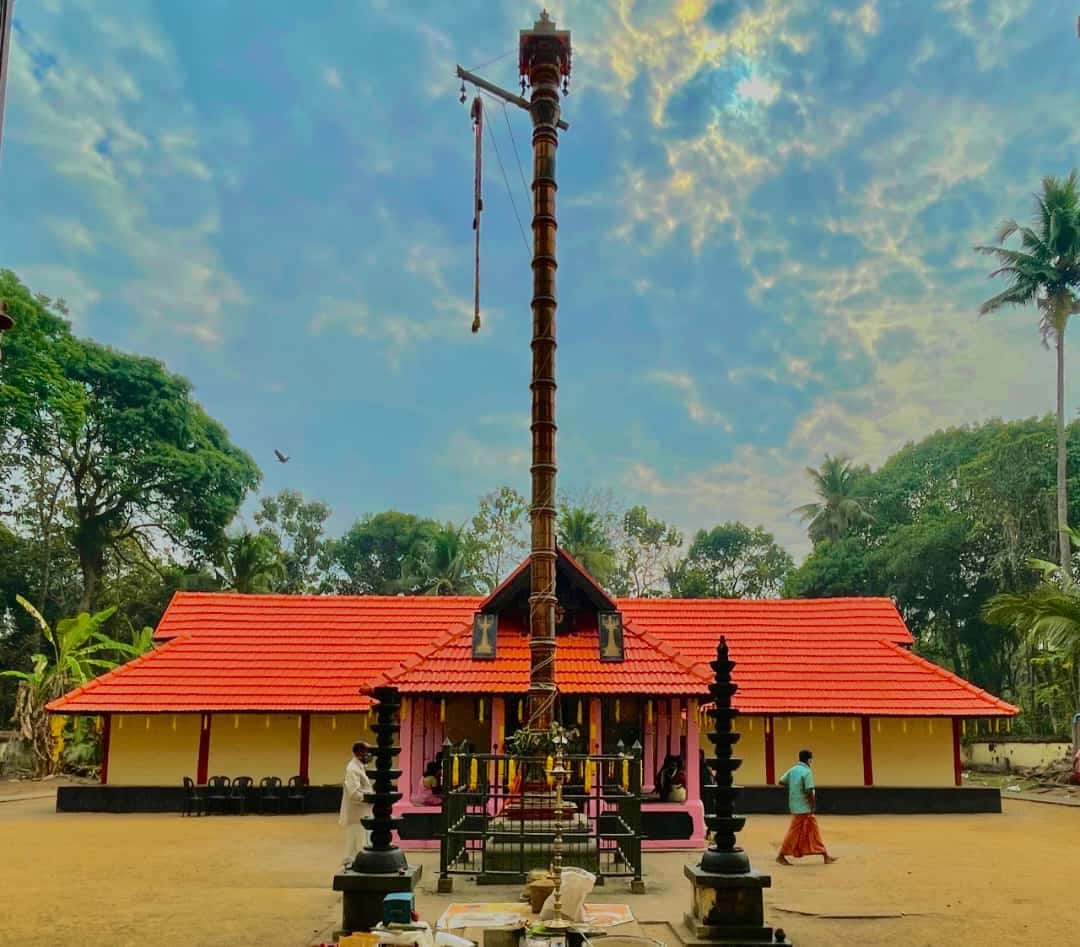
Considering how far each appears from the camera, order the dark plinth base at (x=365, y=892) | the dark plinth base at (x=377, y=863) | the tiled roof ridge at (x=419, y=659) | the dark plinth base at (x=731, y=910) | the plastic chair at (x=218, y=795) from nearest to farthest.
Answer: the dark plinth base at (x=731, y=910)
the dark plinth base at (x=365, y=892)
the dark plinth base at (x=377, y=863)
the tiled roof ridge at (x=419, y=659)
the plastic chair at (x=218, y=795)

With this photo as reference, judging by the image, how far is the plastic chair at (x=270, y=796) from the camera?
53.1 ft

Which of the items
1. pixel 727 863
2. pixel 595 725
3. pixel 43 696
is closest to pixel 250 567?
pixel 43 696

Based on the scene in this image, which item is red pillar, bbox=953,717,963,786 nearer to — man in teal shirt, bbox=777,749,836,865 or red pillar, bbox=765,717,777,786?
red pillar, bbox=765,717,777,786

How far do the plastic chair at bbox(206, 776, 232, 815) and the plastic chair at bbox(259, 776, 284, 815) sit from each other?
0.54 metres

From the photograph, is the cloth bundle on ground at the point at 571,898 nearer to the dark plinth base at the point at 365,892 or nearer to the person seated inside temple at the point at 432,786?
the dark plinth base at the point at 365,892

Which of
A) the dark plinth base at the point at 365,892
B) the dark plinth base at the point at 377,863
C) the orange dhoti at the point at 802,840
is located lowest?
the orange dhoti at the point at 802,840

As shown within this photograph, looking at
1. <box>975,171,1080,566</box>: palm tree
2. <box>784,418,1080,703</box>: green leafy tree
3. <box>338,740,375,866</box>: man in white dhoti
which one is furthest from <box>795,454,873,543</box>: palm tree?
<box>338,740,375,866</box>: man in white dhoti

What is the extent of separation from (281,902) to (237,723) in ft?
28.7

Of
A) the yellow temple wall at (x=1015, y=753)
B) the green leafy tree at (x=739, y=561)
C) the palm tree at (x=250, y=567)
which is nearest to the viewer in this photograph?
the yellow temple wall at (x=1015, y=753)

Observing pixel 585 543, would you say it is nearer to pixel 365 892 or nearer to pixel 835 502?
pixel 835 502

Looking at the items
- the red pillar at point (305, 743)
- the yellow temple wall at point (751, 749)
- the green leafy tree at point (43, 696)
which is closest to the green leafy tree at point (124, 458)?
the green leafy tree at point (43, 696)

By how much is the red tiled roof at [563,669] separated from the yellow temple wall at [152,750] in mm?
6006

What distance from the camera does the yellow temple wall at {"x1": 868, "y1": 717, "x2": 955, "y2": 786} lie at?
17.0 m

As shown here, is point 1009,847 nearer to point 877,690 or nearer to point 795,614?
point 877,690
